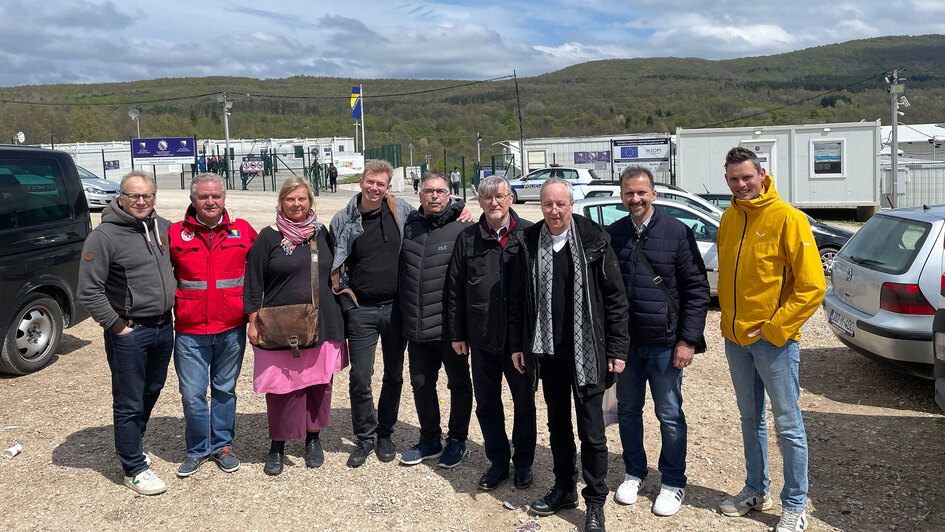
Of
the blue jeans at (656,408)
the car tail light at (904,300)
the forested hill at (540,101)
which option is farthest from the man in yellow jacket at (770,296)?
the forested hill at (540,101)

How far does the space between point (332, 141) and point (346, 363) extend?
5639cm

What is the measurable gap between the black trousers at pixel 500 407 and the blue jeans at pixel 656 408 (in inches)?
20.9

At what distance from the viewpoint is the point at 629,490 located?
431 centimetres

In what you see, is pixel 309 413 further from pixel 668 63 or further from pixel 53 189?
pixel 668 63

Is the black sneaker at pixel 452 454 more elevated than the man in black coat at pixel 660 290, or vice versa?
the man in black coat at pixel 660 290

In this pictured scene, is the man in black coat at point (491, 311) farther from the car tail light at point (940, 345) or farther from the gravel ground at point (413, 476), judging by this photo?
the car tail light at point (940, 345)

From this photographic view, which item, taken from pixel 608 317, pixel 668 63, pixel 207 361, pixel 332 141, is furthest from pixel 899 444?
pixel 668 63

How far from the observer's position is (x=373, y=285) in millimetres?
4664

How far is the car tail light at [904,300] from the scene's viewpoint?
225 inches

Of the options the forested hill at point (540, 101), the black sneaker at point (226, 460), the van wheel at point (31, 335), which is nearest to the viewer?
the black sneaker at point (226, 460)

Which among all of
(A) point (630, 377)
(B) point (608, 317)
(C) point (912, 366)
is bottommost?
(C) point (912, 366)

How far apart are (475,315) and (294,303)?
1.14 metres

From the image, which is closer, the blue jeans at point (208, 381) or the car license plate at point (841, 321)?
the blue jeans at point (208, 381)

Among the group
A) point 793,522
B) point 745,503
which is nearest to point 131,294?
point 745,503
